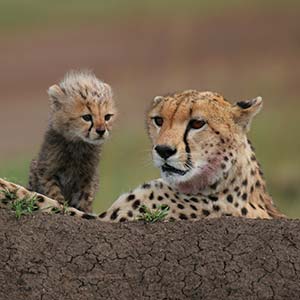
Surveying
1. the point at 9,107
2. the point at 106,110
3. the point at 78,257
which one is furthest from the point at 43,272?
the point at 9,107

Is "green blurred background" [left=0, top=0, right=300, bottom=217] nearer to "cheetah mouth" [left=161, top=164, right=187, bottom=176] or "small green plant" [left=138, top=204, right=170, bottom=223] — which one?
"cheetah mouth" [left=161, top=164, right=187, bottom=176]

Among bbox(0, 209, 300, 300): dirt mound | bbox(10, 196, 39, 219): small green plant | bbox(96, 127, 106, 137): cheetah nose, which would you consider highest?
bbox(96, 127, 106, 137): cheetah nose

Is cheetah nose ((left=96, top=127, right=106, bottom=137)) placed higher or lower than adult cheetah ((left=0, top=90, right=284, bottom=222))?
higher

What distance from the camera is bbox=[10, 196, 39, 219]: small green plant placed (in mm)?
5984

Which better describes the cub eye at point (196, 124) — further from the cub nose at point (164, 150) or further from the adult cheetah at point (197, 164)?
the cub nose at point (164, 150)

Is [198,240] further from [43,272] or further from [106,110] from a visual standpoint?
[106,110]

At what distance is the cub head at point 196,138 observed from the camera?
6270 millimetres

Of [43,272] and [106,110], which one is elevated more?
[106,110]

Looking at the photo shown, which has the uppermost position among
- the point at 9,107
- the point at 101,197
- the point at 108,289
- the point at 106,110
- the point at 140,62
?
the point at 140,62

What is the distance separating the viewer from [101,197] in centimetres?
1294

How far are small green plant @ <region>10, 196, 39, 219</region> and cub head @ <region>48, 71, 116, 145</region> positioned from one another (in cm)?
111

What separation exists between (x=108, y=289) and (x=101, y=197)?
284 inches

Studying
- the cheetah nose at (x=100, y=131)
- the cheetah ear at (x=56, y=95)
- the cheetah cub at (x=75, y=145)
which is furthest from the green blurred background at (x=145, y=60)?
the cheetah nose at (x=100, y=131)

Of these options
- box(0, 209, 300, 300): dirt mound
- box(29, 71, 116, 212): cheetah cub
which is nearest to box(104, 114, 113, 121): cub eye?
box(29, 71, 116, 212): cheetah cub
